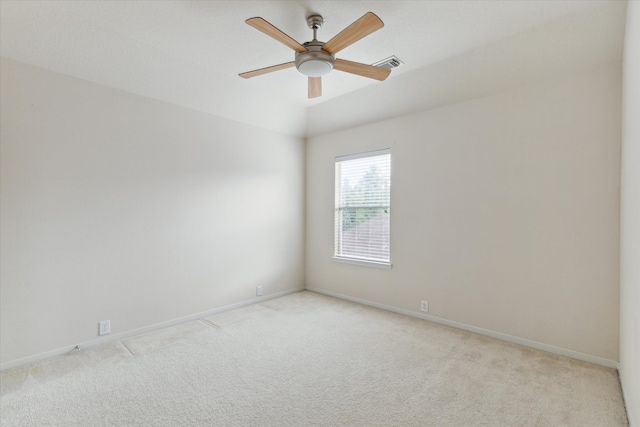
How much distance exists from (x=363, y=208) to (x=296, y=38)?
7.91 ft

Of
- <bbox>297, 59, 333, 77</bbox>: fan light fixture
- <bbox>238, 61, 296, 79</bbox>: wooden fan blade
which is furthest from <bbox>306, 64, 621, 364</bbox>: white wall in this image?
<bbox>238, 61, 296, 79</bbox>: wooden fan blade

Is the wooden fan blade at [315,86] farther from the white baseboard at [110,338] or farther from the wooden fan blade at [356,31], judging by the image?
the white baseboard at [110,338]

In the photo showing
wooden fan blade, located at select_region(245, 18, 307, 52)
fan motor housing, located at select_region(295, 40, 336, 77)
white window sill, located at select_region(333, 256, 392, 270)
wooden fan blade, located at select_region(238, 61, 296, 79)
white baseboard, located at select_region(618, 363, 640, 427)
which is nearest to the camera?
white baseboard, located at select_region(618, 363, 640, 427)

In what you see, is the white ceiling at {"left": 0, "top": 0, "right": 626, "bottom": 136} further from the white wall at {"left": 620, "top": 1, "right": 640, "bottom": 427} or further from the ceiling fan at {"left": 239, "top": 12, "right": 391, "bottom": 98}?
the white wall at {"left": 620, "top": 1, "right": 640, "bottom": 427}

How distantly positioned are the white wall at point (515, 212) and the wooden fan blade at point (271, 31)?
6.72ft

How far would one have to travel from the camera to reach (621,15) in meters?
2.20

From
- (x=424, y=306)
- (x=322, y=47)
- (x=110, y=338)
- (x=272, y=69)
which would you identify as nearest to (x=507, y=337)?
(x=424, y=306)

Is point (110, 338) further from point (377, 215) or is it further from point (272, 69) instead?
point (377, 215)

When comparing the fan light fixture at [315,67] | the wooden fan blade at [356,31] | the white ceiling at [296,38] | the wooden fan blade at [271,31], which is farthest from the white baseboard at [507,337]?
the wooden fan blade at [271,31]

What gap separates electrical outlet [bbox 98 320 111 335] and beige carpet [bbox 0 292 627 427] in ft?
0.52

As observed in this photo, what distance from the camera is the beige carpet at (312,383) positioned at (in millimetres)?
1945

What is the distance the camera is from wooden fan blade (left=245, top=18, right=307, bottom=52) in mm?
1879

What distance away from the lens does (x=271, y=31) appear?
2010mm

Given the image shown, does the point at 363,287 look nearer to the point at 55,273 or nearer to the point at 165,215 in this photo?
the point at 165,215
